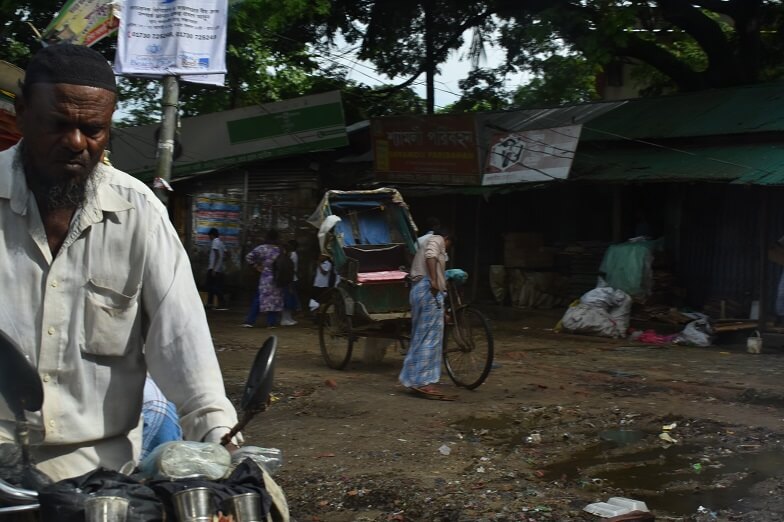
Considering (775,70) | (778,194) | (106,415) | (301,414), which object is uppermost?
(775,70)

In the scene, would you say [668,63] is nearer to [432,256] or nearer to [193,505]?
[432,256]

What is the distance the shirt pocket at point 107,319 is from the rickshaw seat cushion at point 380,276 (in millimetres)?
8602

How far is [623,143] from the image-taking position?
15.6 meters

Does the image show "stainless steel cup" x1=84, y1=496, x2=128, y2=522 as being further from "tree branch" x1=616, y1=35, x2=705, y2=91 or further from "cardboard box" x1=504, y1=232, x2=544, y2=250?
"cardboard box" x1=504, y1=232, x2=544, y2=250

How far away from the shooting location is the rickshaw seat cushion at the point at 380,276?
1073 centimetres

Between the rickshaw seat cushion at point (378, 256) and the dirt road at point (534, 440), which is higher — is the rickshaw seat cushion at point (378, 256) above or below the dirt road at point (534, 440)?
above

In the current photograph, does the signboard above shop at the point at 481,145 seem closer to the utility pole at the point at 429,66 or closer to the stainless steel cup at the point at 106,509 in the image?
the utility pole at the point at 429,66

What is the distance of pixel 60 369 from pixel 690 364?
1036cm

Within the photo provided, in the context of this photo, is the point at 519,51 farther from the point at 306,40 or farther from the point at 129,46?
the point at 129,46

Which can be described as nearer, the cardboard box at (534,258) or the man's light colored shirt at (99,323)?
the man's light colored shirt at (99,323)

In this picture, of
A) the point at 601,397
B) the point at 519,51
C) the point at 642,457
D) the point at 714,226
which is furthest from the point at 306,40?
the point at 642,457

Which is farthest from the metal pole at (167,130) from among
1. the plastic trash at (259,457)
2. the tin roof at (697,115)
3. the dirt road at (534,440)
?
the tin roof at (697,115)

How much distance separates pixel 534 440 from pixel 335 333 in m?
4.12

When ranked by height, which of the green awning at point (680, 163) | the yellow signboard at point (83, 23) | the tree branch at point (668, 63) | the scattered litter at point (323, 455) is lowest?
the scattered litter at point (323, 455)
